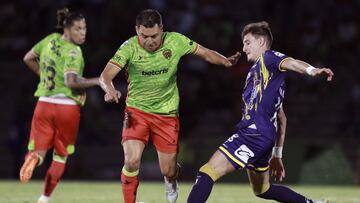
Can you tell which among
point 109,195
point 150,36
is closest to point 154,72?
point 150,36

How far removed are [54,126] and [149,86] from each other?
2146 mm

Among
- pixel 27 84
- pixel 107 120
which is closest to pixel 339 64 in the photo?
pixel 107 120

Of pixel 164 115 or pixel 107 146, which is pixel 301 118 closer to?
pixel 107 146

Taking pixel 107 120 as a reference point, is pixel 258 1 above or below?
above

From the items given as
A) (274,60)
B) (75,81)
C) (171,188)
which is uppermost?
(274,60)

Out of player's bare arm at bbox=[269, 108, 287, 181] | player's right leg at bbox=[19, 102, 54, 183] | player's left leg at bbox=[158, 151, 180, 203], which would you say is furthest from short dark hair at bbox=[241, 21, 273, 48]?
player's right leg at bbox=[19, 102, 54, 183]

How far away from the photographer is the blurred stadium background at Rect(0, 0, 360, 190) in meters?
18.5

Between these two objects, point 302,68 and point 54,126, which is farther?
point 54,126

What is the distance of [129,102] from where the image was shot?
881cm

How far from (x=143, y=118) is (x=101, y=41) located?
1239 cm

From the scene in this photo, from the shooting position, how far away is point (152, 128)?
350 inches

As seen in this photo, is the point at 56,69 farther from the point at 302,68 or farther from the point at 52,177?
the point at 302,68

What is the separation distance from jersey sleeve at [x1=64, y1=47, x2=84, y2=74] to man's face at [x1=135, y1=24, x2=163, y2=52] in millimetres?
1629

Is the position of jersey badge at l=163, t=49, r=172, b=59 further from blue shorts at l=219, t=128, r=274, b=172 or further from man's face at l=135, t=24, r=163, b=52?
blue shorts at l=219, t=128, r=274, b=172
